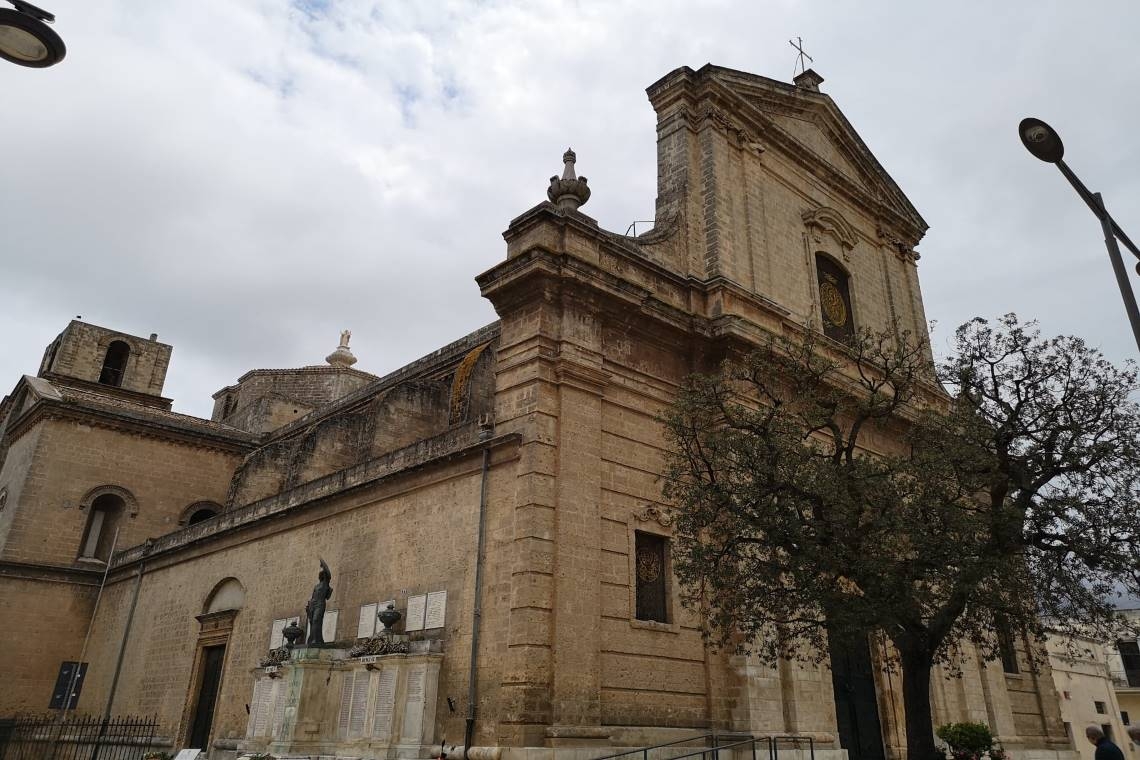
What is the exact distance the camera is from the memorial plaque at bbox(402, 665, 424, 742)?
11.0m

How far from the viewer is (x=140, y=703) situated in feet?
61.9

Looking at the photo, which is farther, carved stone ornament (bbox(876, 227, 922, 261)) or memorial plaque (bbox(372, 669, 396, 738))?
carved stone ornament (bbox(876, 227, 922, 261))

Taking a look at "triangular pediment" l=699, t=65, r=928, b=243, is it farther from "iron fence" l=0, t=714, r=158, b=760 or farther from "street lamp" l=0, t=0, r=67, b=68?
"iron fence" l=0, t=714, r=158, b=760

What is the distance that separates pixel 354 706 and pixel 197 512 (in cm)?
1511

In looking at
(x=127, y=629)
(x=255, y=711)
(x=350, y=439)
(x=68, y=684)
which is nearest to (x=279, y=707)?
(x=255, y=711)

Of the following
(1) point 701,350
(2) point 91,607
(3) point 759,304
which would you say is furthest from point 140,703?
(3) point 759,304

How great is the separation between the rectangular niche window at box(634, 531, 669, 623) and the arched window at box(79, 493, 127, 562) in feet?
57.4

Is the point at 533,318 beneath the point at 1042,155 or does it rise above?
above

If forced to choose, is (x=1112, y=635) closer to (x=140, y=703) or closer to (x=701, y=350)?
(x=701, y=350)

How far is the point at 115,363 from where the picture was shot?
96.3 feet

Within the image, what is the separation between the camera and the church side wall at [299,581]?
11.9 meters

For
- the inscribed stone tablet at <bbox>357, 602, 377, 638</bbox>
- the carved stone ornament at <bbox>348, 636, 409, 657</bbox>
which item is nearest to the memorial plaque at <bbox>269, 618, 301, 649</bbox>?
the inscribed stone tablet at <bbox>357, 602, 377, 638</bbox>

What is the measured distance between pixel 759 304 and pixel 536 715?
8458 mm

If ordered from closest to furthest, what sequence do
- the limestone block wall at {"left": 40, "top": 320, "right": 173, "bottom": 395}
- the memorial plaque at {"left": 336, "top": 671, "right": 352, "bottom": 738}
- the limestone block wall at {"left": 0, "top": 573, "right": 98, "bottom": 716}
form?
the memorial plaque at {"left": 336, "top": 671, "right": 352, "bottom": 738}, the limestone block wall at {"left": 0, "top": 573, "right": 98, "bottom": 716}, the limestone block wall at {"left": 40, "top": 320, "right": 173, "bottom": 395}
